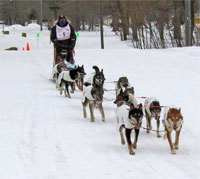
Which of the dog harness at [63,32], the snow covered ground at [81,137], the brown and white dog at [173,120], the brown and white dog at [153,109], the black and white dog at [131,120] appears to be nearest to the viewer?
the snow covered ground at [81,137]

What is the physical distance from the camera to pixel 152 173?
488 cm

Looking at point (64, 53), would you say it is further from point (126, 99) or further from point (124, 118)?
point (124, 118)

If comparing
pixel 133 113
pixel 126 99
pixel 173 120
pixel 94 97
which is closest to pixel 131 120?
pixel 133 113

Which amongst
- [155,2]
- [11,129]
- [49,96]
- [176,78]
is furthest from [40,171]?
[155,2]

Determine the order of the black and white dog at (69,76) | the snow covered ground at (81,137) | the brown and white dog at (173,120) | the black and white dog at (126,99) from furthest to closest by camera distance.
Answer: the black and white dog at (69,76)
the black and white dog at (126,99)
the brown and white dog at (173,120)
the snow covered ground at (81,137)

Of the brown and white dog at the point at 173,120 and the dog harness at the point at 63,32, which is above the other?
the dog harness at the point at 63,32

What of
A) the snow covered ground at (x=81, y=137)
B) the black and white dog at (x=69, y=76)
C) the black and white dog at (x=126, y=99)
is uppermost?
the black and white dog at (x=69, y=76)

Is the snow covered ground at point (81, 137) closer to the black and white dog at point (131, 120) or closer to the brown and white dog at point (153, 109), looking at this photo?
the black and white dog at point (131, 120)

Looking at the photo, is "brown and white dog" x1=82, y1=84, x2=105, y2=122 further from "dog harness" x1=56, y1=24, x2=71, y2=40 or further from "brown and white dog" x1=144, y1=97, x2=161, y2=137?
"dog harness" x1=56, y1=24, x2=71, y2=40

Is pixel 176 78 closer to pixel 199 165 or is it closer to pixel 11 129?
pixel 11 129

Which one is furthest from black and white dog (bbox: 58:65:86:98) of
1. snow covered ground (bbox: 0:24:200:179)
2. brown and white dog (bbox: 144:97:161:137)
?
brown and white dog (bbox: 144:97:161:137)

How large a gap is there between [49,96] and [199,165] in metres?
6.04

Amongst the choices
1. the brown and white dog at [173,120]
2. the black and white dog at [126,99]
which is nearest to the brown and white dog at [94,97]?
the black and white dog at [126,99]

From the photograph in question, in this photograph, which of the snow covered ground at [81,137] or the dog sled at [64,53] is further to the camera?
the dog sled at [64,53]
